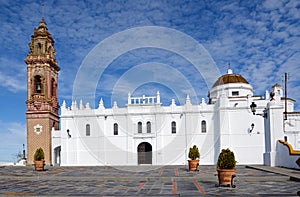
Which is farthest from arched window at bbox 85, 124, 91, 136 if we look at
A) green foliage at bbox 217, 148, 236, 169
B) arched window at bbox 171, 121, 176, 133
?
green foliage at bbox 217, 148, 236, 169

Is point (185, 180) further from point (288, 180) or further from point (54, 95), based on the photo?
point (54, 95)

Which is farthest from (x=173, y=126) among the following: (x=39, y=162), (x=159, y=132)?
(x=39, y=162)

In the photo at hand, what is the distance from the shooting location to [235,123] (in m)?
33.0

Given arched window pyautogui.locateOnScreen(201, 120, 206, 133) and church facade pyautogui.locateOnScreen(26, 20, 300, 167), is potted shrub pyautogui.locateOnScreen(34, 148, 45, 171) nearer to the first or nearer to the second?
church facade pyautogui.locateOnScreen(26, 20, 300, 167)

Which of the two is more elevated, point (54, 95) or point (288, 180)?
point (54, 95)

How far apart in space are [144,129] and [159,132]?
1841 mm

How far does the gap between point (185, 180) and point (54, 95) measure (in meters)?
29.0

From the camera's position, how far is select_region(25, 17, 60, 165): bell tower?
3562 cm

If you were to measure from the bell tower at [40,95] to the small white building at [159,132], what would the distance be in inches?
63.1

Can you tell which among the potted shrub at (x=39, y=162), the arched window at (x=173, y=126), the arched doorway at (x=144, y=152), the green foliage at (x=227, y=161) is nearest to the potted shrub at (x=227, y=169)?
the green foliage at (x=227, y=161)

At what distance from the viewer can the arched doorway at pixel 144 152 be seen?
34.6m

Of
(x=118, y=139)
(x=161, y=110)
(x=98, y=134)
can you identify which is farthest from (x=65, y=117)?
(x=161, y=110)

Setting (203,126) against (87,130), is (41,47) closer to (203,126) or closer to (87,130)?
(87,130)

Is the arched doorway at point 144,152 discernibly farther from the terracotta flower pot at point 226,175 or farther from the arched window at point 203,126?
the terracotta flower pot at point 226,175
